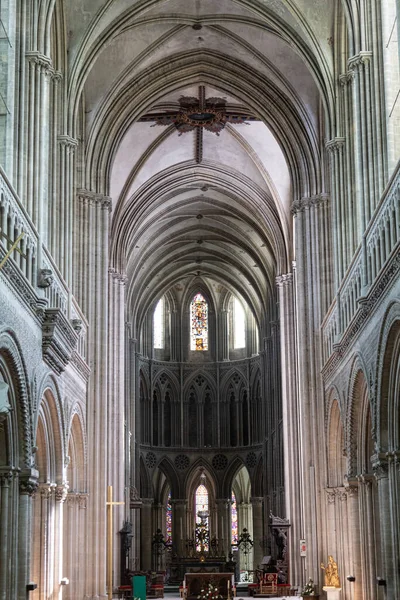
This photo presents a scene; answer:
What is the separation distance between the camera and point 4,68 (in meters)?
20.3

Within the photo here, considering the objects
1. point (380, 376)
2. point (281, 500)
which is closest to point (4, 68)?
point (380, 376)

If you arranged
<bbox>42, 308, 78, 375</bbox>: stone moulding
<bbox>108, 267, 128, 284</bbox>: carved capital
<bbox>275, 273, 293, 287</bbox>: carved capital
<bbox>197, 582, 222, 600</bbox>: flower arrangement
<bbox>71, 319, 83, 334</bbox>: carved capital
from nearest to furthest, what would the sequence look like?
<bbox>42, 308, 78, 375</bbox>: stone moulding < <bbox>71, 319, 83, 334</bbox>: carved capital < <bbox>197, 582, 222, 600</bbox>: flower arrangement < <bbox>108, 267, 128, 284</bbox>: carved capital < <bbox>275, 273, 293, 287</bbox>: carved capital

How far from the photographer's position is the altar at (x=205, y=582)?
36.7 metres

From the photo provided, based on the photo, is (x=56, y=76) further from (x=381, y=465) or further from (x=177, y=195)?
(x=177, y=195)

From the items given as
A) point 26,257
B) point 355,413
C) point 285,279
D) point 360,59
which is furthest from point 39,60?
point 285,279

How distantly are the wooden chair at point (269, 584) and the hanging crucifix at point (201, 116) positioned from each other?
17.3m

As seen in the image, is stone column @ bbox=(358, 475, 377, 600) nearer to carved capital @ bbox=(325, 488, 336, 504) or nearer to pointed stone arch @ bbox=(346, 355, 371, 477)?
pointed stone arch @ bbox=(346, 355, 371, 477)

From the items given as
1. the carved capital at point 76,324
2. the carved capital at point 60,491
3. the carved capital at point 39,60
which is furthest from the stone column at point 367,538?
the carved capital at point 39,60

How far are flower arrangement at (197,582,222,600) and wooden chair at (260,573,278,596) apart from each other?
2.58 metres

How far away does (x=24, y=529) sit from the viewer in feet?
64.1

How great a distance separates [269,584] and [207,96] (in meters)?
18.5

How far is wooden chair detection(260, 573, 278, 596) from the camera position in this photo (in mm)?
38031

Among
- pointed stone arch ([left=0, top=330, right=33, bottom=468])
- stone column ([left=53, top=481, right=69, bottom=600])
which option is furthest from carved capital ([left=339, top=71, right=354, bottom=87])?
stone column ([left=53, top=481, right=69, bottom=600])

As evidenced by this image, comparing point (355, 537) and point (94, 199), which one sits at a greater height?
point (94, 199)
